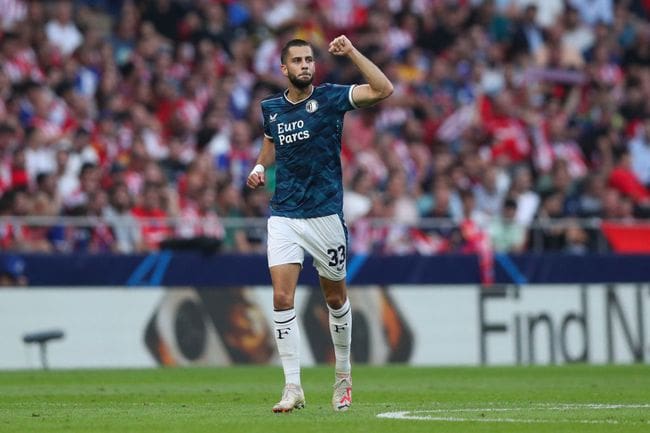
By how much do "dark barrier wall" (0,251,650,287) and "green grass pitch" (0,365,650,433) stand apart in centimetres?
174

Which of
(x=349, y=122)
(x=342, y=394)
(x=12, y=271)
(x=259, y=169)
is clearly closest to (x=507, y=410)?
(x=342, y=394)

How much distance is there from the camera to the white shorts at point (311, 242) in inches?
407

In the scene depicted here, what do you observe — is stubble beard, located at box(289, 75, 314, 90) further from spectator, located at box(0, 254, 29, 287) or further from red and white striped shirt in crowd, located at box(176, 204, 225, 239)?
red and white striped shirt in crowd, located at box(176, 204, 225, 239)

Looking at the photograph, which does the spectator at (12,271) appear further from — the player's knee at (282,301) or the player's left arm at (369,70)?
the player's left arm at (369,70)

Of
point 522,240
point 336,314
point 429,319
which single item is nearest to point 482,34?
point 522,240

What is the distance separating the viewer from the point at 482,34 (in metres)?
27.1

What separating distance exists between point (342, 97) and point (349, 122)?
1305cm

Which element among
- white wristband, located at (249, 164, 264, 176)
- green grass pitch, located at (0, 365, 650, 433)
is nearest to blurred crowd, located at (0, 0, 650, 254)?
green grass pitch, located at (0, 365, 650, 433)

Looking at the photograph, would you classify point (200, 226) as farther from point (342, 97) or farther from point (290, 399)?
point (290, 399)

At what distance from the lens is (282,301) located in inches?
403

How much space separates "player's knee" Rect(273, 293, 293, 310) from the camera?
10242 mm

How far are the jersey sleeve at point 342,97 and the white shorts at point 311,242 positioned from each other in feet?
2.62

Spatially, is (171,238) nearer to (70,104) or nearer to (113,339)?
(113,339)

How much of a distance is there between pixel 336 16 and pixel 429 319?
8.28 metres
